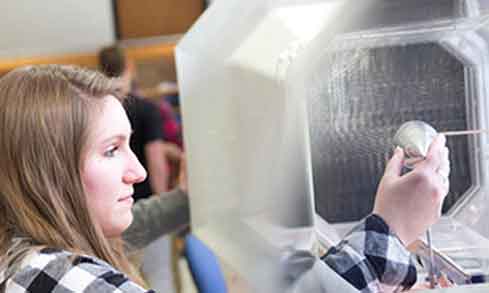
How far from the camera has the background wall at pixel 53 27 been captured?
3.57 meters

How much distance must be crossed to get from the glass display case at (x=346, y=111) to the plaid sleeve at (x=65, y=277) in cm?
26

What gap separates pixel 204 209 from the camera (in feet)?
3.98

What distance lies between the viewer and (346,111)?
82cm

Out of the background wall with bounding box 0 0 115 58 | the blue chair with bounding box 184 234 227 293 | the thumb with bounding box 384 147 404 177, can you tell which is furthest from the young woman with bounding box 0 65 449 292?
the background wall with bounding box 0 0 115 58

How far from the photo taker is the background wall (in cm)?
357

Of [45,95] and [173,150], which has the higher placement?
[45,95]

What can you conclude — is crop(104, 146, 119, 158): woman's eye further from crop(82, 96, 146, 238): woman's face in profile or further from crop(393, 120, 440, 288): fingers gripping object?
crop(393, 120, 440, 288): fingers gripping object

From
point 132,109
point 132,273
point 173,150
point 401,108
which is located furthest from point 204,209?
point 173,150

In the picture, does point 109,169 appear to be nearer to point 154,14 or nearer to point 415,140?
point 415,140

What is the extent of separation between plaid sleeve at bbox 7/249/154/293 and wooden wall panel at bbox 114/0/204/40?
3061 mm

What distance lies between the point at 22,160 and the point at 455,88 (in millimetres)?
529

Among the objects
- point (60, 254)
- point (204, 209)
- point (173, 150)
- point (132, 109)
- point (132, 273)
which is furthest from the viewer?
point (173, 150)

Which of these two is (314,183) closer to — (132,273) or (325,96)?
(325,96)

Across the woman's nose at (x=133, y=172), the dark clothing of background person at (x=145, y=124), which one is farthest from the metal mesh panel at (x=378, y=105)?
the dark clothing of background person at (x=145, y=124)
